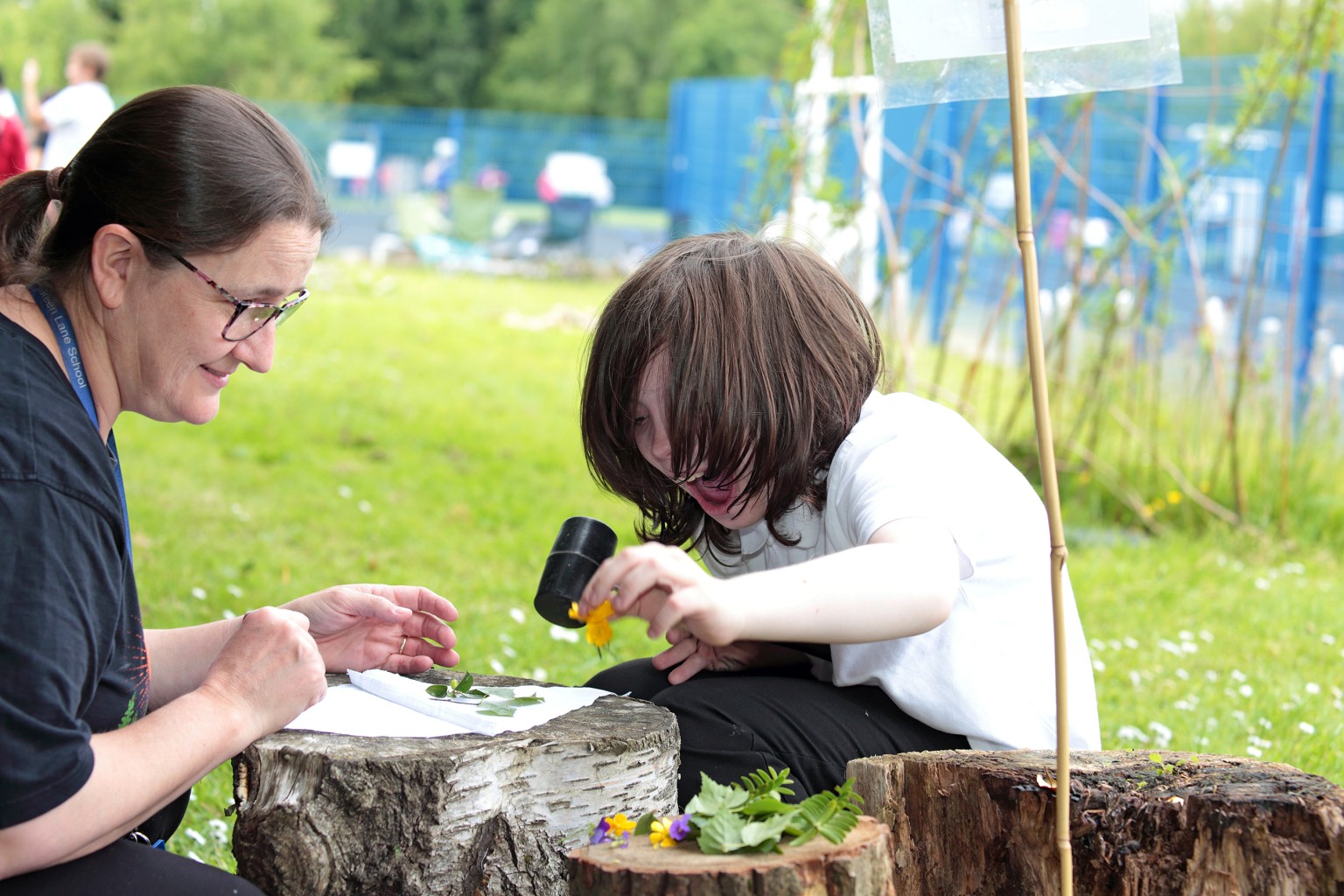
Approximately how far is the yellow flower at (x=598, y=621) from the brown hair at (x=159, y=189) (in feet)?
2.53

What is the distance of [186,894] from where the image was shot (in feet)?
5.59

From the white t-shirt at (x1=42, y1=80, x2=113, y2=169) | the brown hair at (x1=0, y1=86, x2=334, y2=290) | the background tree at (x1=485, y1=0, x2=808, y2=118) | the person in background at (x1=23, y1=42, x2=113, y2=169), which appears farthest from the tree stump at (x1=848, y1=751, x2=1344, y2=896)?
the background tree at (x1=485, y1=0, x2=808, y2=118)

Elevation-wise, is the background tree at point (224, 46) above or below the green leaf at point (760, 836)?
above

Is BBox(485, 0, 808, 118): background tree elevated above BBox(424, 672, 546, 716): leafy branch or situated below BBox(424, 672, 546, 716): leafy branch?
above

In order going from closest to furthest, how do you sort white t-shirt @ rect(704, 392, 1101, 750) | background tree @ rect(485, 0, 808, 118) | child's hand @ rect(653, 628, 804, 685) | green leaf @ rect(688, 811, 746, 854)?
green leaf @ rect(688, 811, 746, 854) → white t-shirt @ rect(704, 392, 1101, 750) → child's hand @ rect(653, 628, 804, 685) → background tree @ rect(485, 0, 808, 118)

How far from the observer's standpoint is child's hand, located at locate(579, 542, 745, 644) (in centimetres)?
159

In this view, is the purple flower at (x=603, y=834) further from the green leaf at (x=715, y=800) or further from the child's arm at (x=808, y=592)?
the child's arm at (x=808, y=592)

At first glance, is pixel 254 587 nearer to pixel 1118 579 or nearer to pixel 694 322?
pixel 694 322

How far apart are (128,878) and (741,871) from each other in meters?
0.83

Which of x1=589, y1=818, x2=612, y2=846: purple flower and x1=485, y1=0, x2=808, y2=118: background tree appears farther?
x1=485, y1=0, x2=808, y2=118: background tree

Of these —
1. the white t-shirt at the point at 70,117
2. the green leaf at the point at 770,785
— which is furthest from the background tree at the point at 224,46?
the green leaf at the point at 770,785

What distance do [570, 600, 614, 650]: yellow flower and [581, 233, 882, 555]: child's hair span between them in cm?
37

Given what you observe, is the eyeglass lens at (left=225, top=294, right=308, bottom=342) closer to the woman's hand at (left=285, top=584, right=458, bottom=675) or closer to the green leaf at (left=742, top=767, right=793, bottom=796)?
the woman's hand at (left=285, top=584, right=458, bottom=675)

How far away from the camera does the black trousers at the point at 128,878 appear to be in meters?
1.64
